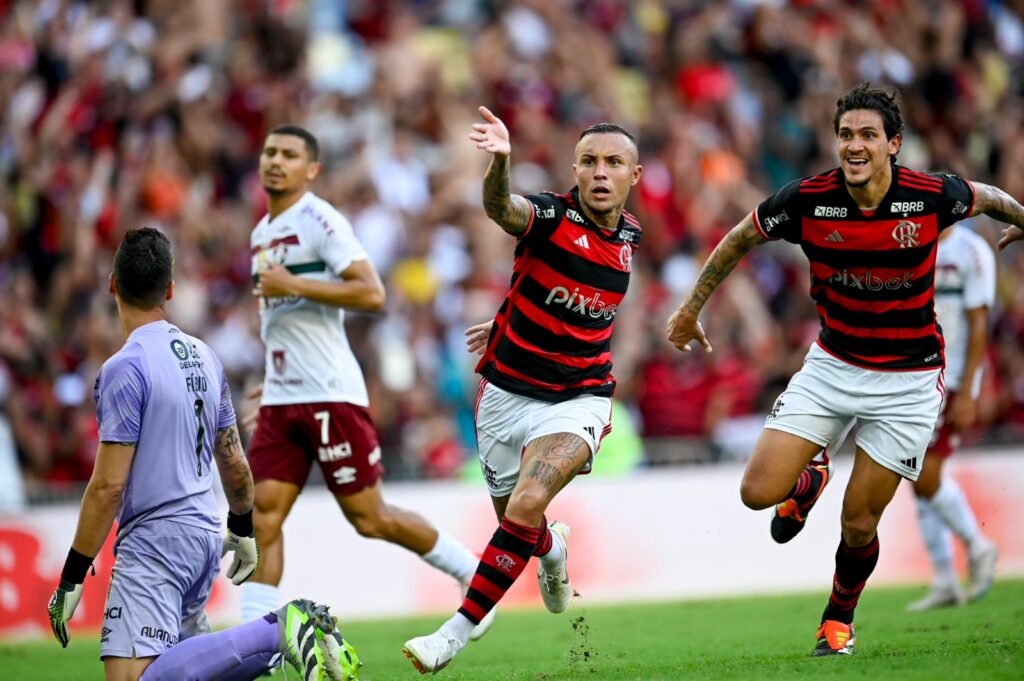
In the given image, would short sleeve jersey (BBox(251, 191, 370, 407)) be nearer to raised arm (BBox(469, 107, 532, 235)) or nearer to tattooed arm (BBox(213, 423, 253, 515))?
raised arm (BBox(469, 107, 532, 235))

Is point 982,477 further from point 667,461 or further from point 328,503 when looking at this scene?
point 328,503

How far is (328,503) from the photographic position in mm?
13625

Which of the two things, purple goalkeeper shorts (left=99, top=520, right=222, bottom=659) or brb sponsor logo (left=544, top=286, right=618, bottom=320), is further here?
brb sponsor logo (left=544, top=286, right=618, bottom=320)

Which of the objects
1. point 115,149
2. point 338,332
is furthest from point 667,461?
point 115,149

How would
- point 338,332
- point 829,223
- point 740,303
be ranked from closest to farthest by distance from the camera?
point 829,223
point 338,332
point 740,303

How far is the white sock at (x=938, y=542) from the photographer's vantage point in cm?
1126

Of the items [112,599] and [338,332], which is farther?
[338,332]

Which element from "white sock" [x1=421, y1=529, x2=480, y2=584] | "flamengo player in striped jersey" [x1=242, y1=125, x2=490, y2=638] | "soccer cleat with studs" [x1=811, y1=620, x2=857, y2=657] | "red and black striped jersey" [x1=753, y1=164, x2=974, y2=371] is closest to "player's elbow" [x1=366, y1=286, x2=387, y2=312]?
"flamengo player in striped jersey" [x1=242, y1=125, x2=490, y2=638]

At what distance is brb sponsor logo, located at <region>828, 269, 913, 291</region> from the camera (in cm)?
789

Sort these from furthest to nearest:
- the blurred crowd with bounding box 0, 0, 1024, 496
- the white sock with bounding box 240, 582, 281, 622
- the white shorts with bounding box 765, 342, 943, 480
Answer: the blurred crowd with bounding box 0, 0, 1024, 496 → the white sock with bounding box 240, 582, 281, 622 → the white shorts with bounding box 765, 342, 943, 480

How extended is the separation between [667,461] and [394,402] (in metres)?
3.07

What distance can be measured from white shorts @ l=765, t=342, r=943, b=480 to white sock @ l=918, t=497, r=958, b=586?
131 inches

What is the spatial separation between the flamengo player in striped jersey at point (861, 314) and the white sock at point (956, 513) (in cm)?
324

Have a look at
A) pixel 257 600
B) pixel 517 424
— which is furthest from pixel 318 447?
pixel 517 424
